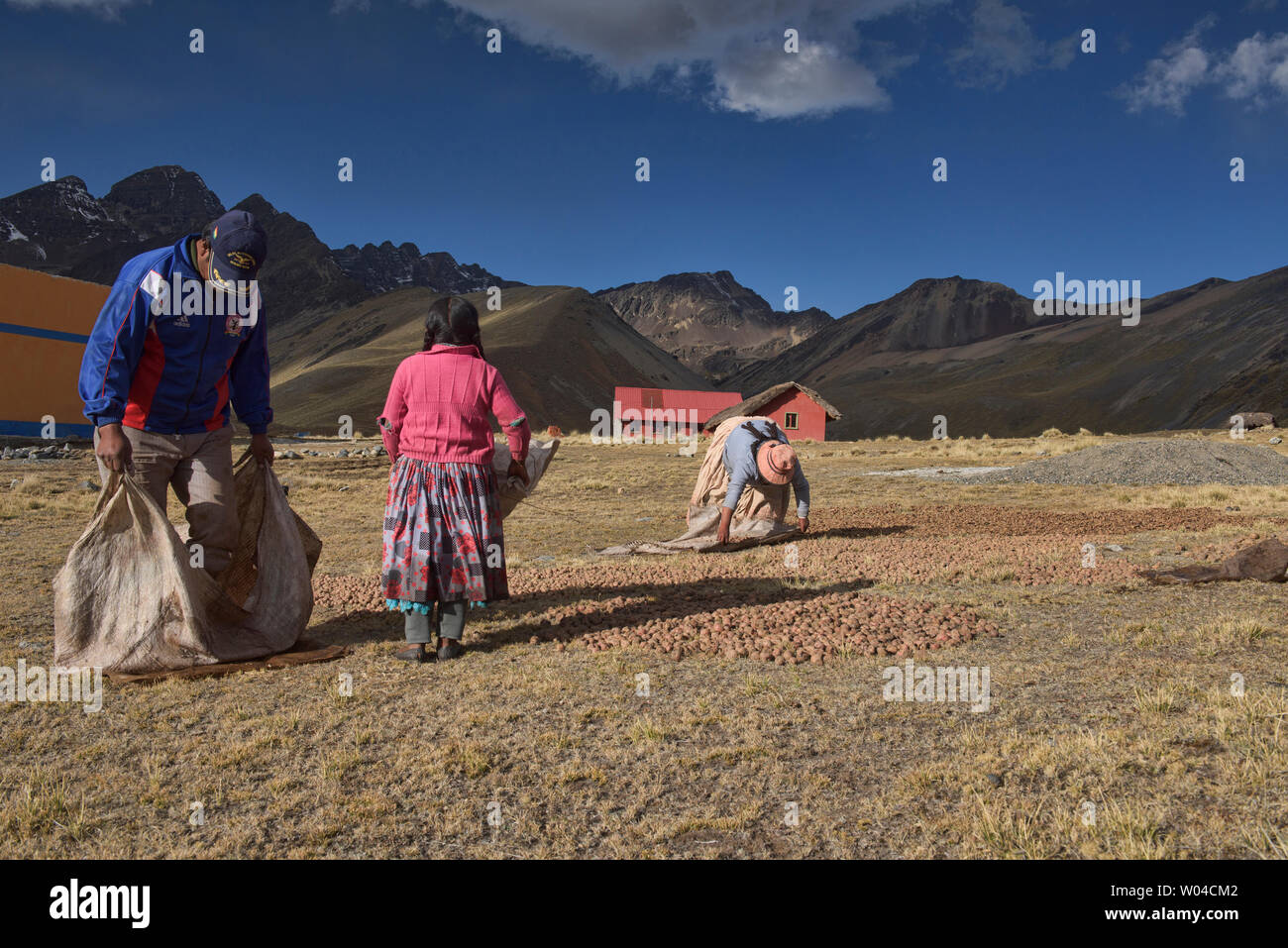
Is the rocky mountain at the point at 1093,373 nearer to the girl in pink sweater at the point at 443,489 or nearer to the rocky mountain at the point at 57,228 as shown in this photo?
the girl in pink sweater at the point at 443,489

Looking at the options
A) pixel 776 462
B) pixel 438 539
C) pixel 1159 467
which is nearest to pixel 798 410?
pixel 1159 467

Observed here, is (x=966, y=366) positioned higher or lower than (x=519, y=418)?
higher

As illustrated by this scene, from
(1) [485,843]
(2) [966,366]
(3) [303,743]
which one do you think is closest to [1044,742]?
(1) [485,843]

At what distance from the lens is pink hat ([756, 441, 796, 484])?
9102 millimetres

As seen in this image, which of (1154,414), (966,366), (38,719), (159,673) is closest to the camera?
(38,719)

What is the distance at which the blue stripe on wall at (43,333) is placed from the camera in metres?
33.7

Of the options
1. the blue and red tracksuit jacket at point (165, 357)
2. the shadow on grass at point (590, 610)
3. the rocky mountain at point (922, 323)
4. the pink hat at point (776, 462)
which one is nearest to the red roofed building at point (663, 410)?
the pink hat at point (776, 462)

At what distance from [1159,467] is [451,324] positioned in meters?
19.3

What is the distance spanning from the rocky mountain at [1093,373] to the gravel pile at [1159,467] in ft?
157

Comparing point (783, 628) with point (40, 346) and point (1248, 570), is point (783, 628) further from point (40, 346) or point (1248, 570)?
point (40, 346)

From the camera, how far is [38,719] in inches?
154

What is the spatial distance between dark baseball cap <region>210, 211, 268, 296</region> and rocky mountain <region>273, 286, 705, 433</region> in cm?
5884
